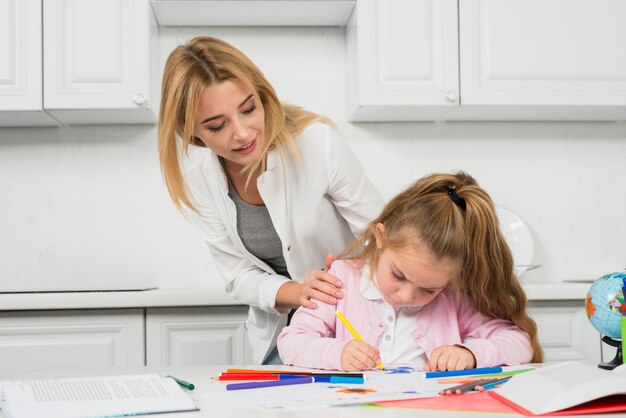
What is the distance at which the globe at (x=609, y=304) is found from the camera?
1233 mm

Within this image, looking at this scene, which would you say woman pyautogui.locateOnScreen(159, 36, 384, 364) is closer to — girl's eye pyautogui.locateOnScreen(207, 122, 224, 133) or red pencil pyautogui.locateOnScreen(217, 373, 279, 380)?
girl's eye pyautogui.locateOnScreen(207, 122, 224, 133)

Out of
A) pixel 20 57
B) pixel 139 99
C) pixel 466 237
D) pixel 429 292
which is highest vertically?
pixel 20 57

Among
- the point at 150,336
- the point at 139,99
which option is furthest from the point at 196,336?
the point at 139,99

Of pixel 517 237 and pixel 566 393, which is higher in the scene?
pixel 517 237

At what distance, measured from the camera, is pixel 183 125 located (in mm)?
1563

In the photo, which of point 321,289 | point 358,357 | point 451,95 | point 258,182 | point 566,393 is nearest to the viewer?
point 566,393

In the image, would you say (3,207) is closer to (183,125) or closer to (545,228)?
(183,125)

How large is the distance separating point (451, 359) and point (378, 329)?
246 millimetres

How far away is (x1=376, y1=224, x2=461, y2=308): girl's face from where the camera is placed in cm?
137

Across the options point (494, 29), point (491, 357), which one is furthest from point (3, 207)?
point (491, 357)

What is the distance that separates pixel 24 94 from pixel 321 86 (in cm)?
103

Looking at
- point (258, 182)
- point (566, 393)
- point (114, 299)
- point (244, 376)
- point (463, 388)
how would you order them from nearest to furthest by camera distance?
point (566, 393) < point (463, 388) < point (244, 376) < point (258, 182) < point (114, 299)

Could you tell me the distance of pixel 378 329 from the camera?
1.45 meters

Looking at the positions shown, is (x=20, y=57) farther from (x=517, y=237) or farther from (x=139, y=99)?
(x=517, y=237)
